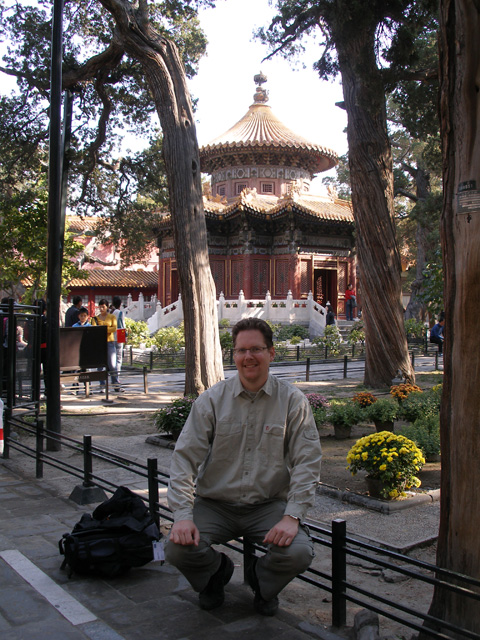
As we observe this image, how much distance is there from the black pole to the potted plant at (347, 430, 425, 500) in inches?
148

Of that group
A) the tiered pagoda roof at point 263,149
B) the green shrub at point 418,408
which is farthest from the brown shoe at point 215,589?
the tiered pagoda roof at point 263,149

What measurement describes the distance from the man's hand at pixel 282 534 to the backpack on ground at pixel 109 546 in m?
1.14

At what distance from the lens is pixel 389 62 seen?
40.4 ft

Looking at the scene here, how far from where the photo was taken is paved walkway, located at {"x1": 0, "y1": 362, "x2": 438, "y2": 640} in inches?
Answer: 127

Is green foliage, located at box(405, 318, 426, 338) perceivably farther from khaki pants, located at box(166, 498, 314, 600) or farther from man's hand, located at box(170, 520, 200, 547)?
man's hand, located at box(170, 520, 200, 547)

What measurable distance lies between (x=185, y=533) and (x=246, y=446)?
560 millimetres

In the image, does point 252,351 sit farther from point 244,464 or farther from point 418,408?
point 418,408

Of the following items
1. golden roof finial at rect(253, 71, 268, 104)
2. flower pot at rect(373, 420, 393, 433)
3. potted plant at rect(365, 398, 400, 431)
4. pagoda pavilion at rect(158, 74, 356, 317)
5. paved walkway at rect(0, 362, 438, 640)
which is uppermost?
golden roof finial at rect(253, 71, 268, 104)

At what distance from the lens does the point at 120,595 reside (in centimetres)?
366

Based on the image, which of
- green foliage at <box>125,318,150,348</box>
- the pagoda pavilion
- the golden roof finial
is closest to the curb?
green foliage at <box>125,318,150,348</box>

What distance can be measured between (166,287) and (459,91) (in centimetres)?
2876

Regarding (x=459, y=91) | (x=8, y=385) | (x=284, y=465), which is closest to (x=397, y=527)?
(x=284, y=465)

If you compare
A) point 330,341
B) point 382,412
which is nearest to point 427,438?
point 382,412

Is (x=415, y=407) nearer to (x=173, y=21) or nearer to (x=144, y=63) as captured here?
(x=144, y=63)
